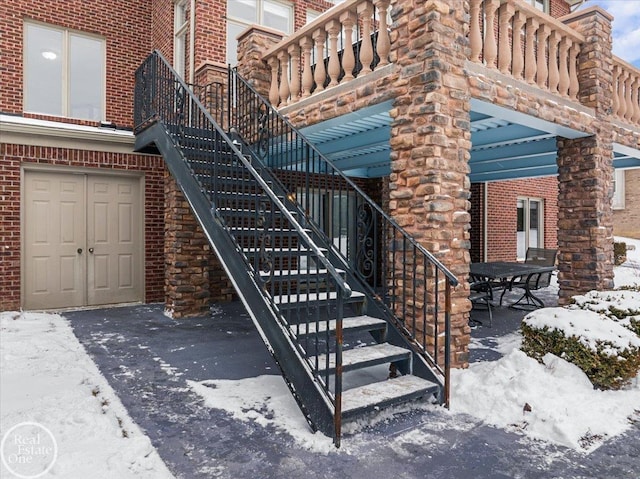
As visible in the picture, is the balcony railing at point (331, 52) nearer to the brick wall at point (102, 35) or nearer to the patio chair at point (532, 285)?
the brick wall at point (102, 35)

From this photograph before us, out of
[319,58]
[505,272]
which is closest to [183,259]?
→ [319,58]

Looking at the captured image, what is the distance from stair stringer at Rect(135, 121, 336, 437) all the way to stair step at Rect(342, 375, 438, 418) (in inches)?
7.7

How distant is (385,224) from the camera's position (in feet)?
13.9

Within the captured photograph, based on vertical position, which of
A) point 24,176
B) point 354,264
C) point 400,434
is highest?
point 24,176

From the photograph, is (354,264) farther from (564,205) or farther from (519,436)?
(564,205)

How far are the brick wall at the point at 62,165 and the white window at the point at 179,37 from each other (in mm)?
2089

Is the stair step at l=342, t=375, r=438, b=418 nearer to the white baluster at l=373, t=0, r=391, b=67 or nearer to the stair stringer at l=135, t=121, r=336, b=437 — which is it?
the stair stringer at l=135, t=121, r=336, b=437

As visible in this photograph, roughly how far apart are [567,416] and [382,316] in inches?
64.6

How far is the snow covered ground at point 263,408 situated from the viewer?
2.75 meters

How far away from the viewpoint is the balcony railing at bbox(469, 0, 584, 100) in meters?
4.48

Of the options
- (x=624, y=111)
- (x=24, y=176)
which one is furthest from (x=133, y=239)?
(x=624, y=111)

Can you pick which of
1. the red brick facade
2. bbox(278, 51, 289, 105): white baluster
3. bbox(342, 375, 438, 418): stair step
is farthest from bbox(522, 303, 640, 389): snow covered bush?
the red brick facade

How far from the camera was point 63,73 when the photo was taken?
8.08 meters

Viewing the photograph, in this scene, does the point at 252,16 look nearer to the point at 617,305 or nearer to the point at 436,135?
the point at 436,135
